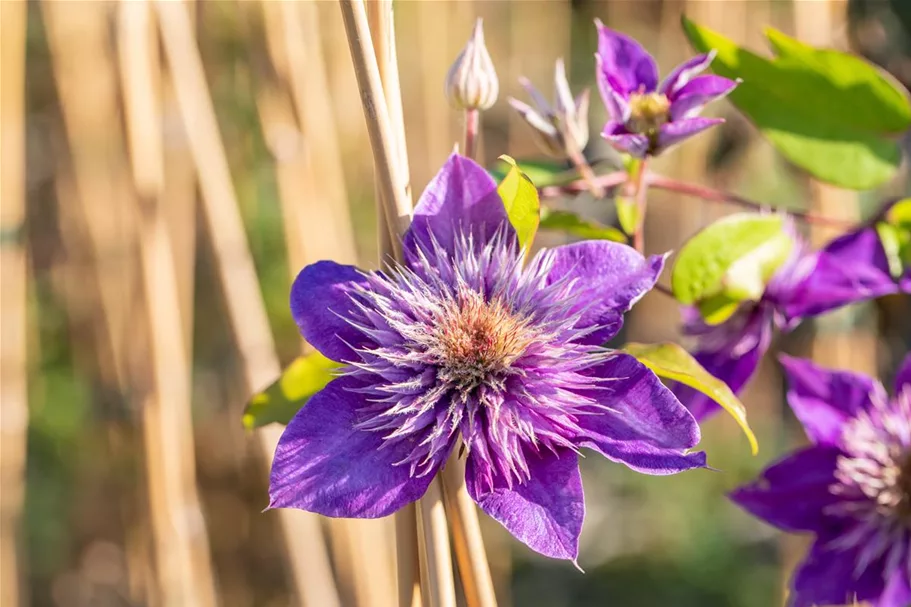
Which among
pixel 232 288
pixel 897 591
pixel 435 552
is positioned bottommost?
pixel 897 591

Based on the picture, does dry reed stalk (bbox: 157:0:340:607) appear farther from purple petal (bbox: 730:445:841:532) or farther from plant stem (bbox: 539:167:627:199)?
purple petal (bbox: 730:445:841:532)

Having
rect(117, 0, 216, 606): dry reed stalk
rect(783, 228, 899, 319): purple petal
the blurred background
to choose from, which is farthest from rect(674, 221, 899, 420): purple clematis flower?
rect(117, 0, 216, 606): dry reed stalk

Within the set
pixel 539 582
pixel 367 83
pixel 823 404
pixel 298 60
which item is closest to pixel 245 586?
pixel 539 582

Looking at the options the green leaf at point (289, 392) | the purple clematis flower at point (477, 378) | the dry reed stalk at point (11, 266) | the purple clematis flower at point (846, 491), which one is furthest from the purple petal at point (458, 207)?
the dry reed stalk at point (11, 266)

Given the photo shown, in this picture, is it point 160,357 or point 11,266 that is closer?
point 160,357

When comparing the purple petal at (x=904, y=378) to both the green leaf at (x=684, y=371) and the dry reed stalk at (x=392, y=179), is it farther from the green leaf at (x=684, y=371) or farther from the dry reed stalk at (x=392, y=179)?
the dry reed stalk at (x=392, y=179)

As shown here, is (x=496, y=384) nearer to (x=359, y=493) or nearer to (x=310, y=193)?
(x=359, y=493)

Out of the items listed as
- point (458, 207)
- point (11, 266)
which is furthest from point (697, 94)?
point (11, 266)

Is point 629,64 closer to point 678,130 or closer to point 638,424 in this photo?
point 678,130
